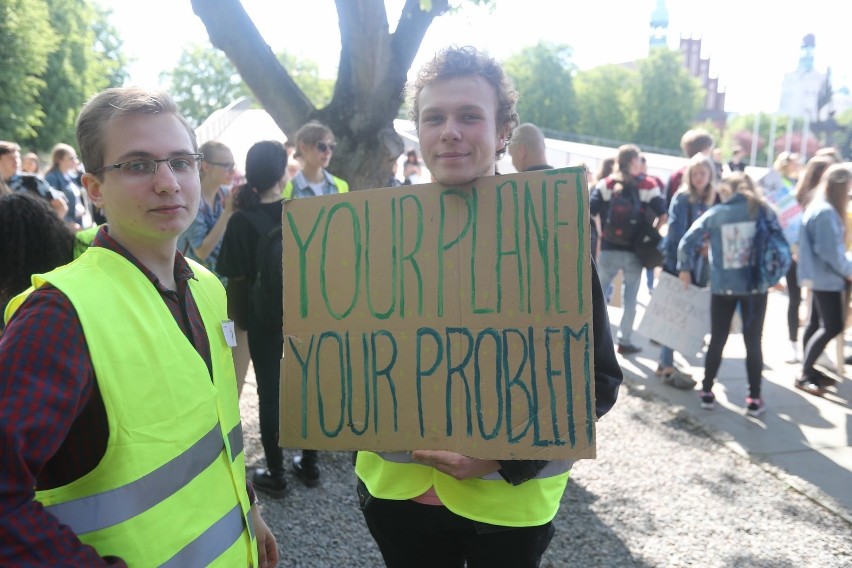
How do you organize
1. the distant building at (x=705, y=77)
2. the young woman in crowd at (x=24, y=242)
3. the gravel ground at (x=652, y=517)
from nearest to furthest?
the young woman in crowd at (x=24, y=242)
the gravel ground at (x=652, y=517)
the distant building at (x=705, y=77)

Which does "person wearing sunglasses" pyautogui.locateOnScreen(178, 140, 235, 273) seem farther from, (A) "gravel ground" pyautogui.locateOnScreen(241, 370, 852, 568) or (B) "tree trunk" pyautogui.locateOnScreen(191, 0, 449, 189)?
(A) "gravel ground" pyautogui.locateOnScreen(241, 370, 852, 568)

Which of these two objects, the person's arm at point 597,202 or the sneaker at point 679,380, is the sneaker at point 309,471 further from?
the person's arm at point 597,202

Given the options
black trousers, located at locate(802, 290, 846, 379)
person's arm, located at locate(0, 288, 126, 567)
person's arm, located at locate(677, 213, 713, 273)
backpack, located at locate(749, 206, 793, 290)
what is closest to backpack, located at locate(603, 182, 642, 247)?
person's arm, located at locate(677, 213, 713, 273)

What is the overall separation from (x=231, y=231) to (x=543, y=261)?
7.99ft

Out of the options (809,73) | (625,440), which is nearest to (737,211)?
(625,440)

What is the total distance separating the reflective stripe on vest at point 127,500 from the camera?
1070mm

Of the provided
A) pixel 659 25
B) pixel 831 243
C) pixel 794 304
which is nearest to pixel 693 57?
pixel 659 25

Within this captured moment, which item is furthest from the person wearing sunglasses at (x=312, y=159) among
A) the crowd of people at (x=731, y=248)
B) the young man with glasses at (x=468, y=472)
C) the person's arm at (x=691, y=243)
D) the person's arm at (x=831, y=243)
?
the person's arm at (x=831, y=243)

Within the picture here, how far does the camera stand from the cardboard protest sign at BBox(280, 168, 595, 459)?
1477 millimetres

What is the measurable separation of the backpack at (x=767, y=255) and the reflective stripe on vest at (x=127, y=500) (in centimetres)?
463

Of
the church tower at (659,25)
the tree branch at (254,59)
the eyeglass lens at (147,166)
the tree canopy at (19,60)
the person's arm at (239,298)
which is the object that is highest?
the church tower at (659,25)

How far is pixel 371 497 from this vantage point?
1.76m

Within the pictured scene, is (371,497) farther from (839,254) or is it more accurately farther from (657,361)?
(657,361)

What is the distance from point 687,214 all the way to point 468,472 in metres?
4.90
